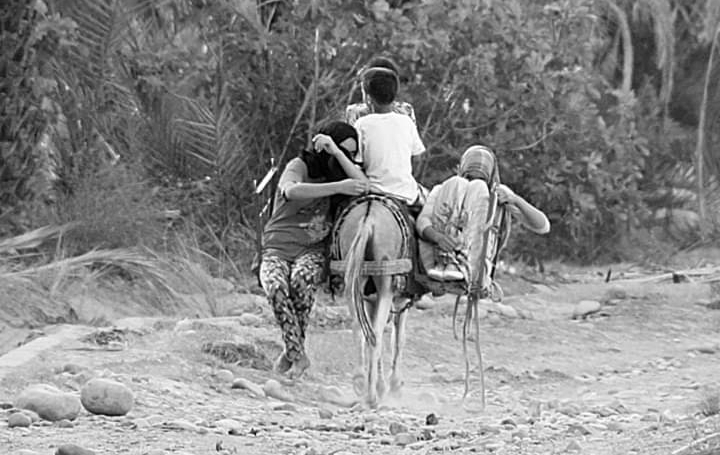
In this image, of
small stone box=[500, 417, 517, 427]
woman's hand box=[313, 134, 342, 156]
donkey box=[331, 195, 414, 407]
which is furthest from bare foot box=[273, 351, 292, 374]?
small stone box=[500, 417, 517, 427]

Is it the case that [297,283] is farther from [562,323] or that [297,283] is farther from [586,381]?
[562,323]

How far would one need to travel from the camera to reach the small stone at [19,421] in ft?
24.6

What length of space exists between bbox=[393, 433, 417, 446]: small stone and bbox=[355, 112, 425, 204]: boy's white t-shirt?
2.22 m

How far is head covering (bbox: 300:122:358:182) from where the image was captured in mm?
9930

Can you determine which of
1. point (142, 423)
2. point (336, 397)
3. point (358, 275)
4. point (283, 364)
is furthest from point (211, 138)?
point (142, 423)

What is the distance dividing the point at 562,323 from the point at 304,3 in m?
3.83

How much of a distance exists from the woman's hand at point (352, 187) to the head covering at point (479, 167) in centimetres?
60

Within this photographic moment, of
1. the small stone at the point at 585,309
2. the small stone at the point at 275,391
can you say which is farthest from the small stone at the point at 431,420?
the small stone at the point at 585,309

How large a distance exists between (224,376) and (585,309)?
656 cm

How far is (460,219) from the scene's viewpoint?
9.77m

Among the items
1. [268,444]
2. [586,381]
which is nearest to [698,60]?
[586,381]

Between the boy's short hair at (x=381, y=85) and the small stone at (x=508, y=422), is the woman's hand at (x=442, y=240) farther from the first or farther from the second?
the small stone at (x=508, y=422)

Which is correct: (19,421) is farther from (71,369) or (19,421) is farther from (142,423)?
(71,369)

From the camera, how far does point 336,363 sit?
39.4 feet
